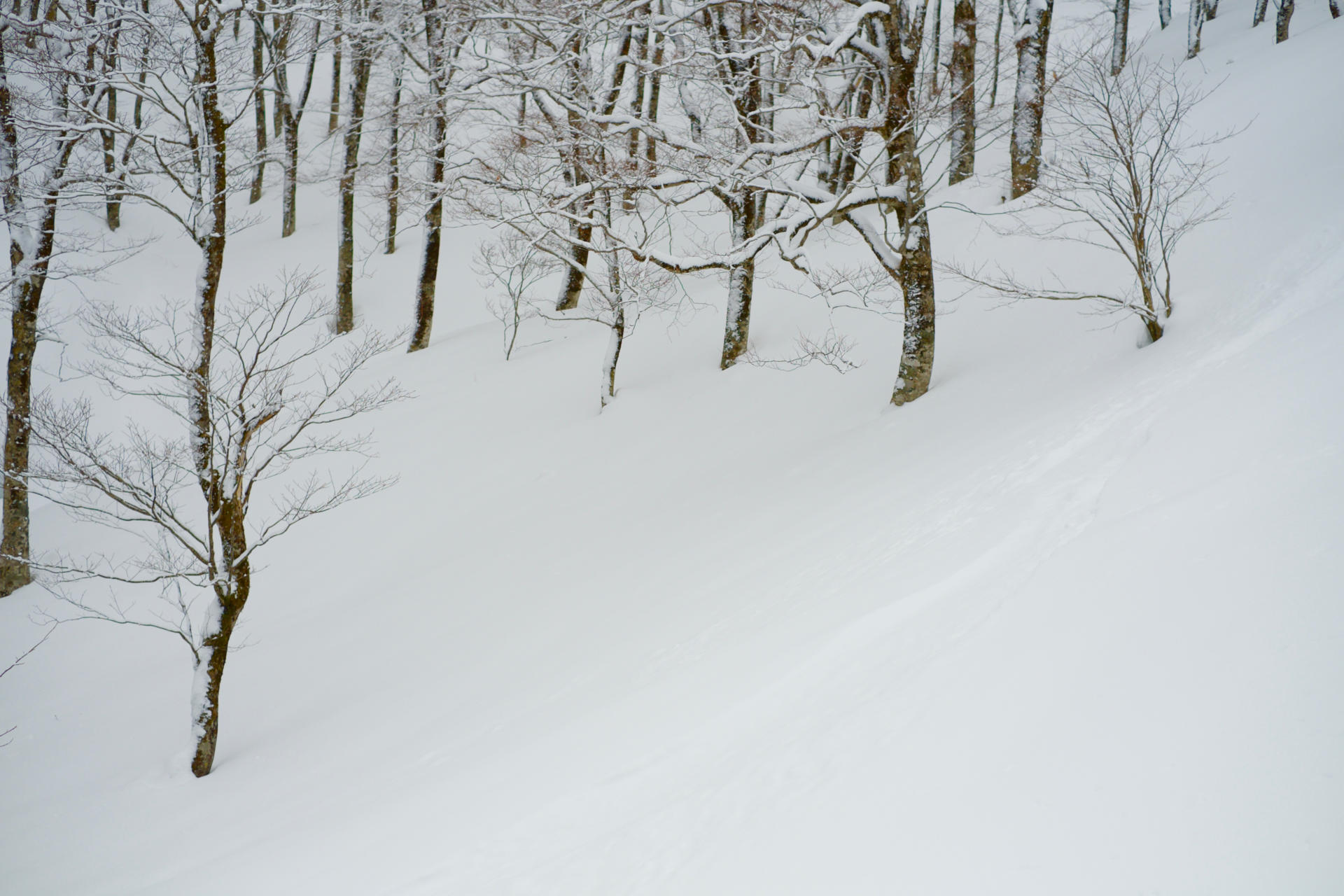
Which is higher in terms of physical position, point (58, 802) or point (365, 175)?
point (365, 175)

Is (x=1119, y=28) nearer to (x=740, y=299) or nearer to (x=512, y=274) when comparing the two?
(x=740, y=299)

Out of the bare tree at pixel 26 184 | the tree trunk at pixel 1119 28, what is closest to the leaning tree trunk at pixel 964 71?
the tree trunk at pixel 1119 28

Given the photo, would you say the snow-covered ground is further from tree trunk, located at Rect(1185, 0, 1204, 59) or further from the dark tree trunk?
tree trunk, located at Rect(1185, 0, 1204, 59)

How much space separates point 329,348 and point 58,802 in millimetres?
11047

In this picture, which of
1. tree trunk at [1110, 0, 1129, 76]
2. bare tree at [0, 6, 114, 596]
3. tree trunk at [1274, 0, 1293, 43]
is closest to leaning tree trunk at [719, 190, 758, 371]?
bare tree at [0, 6, 114, 596]

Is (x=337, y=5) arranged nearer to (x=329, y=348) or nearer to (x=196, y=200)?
(x=196, y=200)

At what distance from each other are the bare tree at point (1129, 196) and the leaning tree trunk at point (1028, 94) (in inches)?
15.5

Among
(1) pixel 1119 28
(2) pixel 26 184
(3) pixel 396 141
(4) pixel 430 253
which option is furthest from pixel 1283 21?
(2) pixel 26 184

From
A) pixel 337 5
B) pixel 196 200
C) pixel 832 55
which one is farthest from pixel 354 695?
pixel 337 5

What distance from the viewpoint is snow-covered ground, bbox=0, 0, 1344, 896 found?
2547 millimetres

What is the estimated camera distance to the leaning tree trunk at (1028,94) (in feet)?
40.7

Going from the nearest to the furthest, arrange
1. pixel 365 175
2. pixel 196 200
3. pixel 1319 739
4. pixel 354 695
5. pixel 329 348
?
pixel 1319 739 < pixel 354 695 < pixel 196 200 < pixel 365 175 < pixel 329 348

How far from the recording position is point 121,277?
1766cm

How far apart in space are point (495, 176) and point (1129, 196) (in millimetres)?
7960
